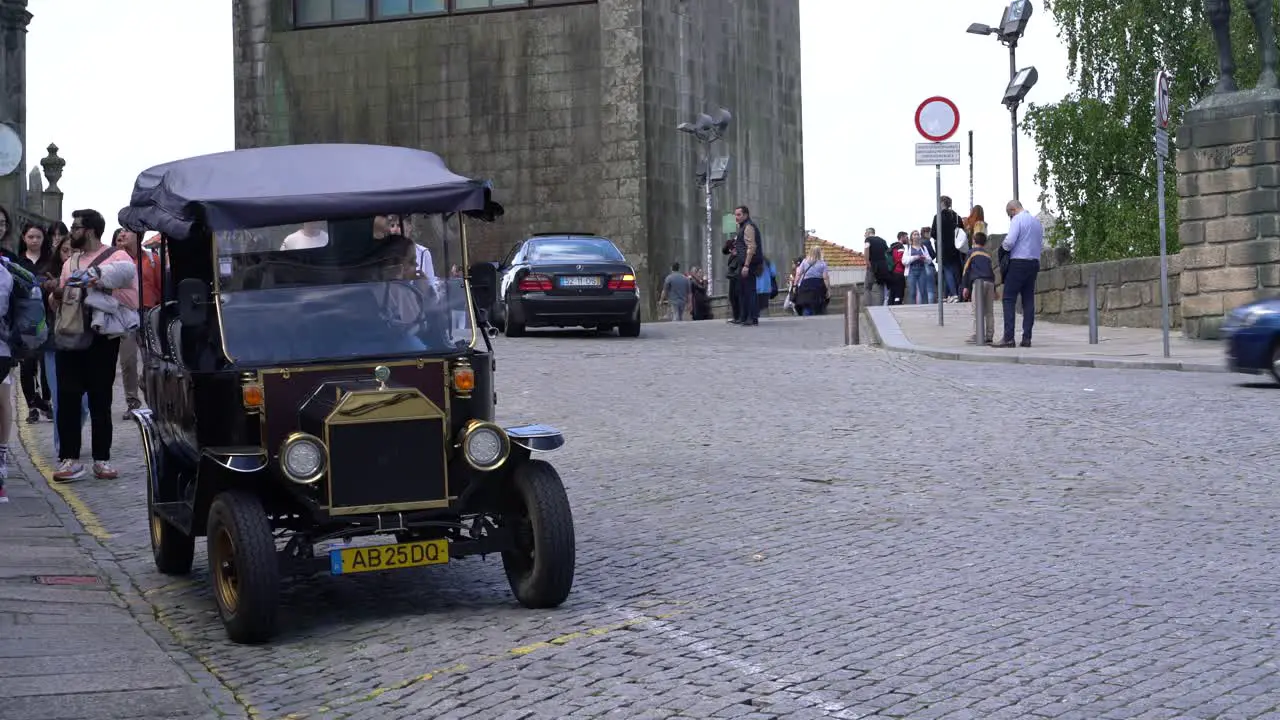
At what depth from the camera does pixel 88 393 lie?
42.2ft

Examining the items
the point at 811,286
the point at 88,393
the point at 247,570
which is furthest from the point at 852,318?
the point at 247,570

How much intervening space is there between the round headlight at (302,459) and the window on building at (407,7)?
43.1m

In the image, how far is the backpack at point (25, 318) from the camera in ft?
38.1

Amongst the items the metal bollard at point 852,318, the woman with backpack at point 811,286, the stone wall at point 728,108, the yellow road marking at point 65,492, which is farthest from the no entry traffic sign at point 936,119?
the stone wall at point 728,108

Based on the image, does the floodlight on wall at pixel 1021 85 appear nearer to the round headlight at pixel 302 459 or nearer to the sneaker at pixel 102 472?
the sneaker at pixel 102 472

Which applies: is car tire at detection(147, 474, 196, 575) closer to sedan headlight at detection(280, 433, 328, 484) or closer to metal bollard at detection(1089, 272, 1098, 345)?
sedan headlight at detection(280, 433, 328, 484)

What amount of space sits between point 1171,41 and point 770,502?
42.2 m

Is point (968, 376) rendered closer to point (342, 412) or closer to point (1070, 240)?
point (342, 412)

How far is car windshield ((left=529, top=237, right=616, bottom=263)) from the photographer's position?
89.2 ft

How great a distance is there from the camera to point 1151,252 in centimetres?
4612

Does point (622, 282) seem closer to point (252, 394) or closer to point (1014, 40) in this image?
point (1014, 40)

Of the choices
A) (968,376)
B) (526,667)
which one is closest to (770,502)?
(526,667)

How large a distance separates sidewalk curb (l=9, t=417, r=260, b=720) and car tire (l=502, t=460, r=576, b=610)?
136 cm

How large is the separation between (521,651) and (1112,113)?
45.4 m
